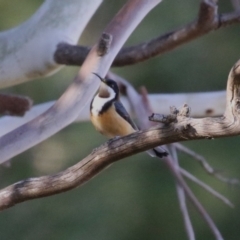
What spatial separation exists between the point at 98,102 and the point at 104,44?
0.29m

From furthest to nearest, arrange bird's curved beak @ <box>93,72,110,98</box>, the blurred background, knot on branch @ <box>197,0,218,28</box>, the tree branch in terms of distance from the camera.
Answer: the blurred background
the tree branch
bird's curved beak @ <box>93,72,110,98</box>
knot on branch @ <box>197,0,218,28</box>

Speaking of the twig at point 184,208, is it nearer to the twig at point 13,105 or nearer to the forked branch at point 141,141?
the twig at point 13,105

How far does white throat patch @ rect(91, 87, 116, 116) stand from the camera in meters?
2.15

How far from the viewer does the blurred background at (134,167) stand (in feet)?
15.8

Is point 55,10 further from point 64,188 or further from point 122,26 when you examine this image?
point 64,188

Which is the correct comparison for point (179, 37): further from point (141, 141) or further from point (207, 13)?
point (141, 141)

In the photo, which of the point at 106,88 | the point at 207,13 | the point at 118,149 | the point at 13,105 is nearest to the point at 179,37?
the point at 207,13

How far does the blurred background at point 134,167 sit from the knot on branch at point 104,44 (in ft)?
9.02

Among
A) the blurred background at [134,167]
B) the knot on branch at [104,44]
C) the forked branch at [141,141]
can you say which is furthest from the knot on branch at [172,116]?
the blurred background at [134,167]

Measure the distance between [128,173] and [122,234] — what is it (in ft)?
1.36

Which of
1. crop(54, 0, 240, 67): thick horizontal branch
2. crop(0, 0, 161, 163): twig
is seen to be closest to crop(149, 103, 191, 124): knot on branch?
crop(0, 0, 161, 163): twig

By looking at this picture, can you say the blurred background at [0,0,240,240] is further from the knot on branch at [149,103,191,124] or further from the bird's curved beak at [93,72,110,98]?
the knot on branch at [149,103,191,124]

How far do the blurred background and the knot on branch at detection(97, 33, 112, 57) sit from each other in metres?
2.75

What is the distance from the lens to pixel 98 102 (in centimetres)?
219
